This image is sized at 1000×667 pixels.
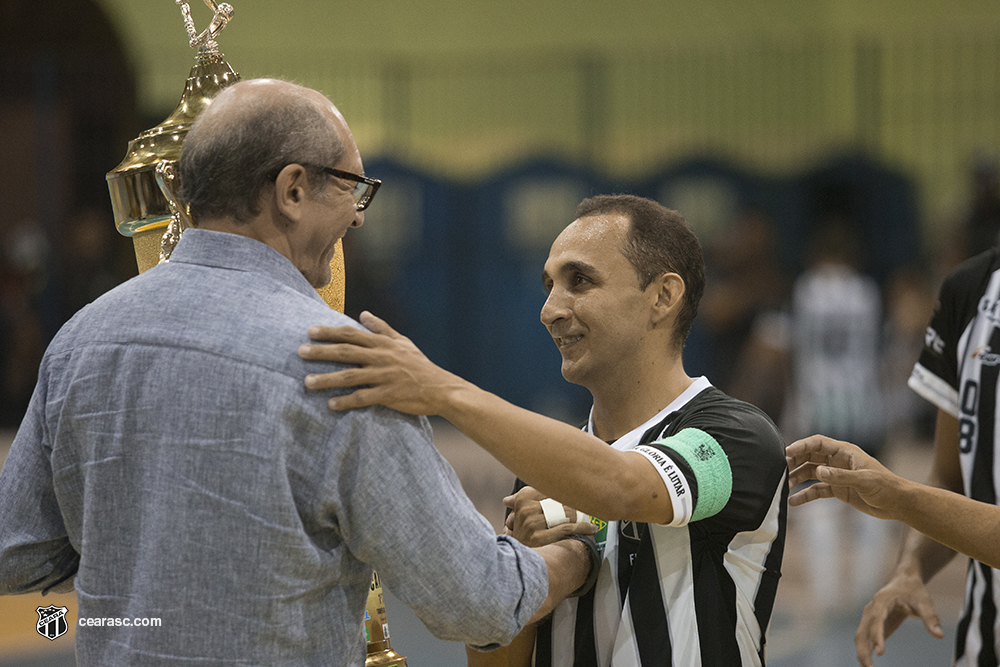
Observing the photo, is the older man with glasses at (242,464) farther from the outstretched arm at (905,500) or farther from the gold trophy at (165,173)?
the outstretched arm at (905,500)

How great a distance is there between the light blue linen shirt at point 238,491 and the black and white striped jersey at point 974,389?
1.42 meters

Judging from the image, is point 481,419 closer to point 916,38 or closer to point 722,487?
point 722,487

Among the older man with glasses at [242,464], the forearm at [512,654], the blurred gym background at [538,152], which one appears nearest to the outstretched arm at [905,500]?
the forearm at [512,654]

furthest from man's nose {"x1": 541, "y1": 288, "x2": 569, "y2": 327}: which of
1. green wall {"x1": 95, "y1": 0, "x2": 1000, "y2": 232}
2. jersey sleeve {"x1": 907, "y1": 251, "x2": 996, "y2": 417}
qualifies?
green wall {"x1": 95, "y1": 0, "x2": 1000, "y2": 232}

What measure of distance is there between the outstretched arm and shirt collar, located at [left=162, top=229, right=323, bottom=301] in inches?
43.6

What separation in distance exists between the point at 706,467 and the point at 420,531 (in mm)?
605

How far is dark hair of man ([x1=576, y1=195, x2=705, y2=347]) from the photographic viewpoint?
85.2 inches

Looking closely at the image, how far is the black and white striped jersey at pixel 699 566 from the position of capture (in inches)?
73.7

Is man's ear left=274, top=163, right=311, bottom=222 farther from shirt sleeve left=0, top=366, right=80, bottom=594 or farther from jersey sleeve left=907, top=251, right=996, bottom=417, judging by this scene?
jersey sleeve left=907, top=251, right=996, bottom=417

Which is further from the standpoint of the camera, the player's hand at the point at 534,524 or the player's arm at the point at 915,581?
the player's arm at the point at 915,581

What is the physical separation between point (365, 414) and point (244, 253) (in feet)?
1.04

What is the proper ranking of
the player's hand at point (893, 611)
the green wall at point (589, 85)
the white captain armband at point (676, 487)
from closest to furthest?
the white captain armband at point (676, 487)
the player's hand at point (893, 611)
the green wall at point (589, 85)

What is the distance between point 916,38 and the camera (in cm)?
1109

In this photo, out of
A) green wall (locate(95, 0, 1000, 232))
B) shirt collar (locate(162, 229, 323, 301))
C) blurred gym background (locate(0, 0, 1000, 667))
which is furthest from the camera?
green wall (locate(95, 0, 1000, 232))
